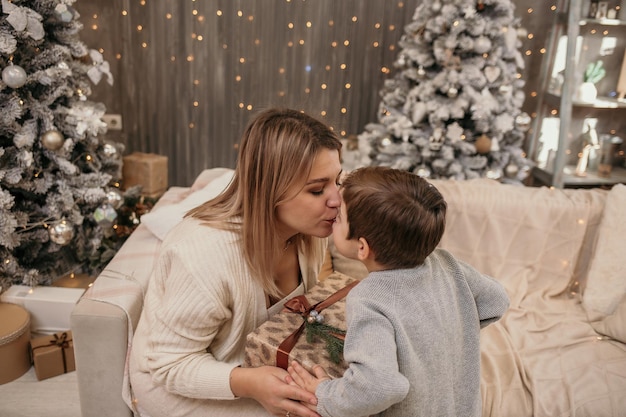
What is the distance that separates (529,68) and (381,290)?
3.52 m

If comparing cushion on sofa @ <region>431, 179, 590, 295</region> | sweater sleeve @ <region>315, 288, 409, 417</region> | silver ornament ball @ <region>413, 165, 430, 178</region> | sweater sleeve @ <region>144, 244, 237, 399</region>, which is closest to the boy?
sweater sleeve @ <region>315, 288, 409, 417</region>

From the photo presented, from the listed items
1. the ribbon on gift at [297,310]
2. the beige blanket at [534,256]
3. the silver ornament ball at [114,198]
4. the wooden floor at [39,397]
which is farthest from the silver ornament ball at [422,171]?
the wooden floor at [39,397]

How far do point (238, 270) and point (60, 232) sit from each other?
145 cm

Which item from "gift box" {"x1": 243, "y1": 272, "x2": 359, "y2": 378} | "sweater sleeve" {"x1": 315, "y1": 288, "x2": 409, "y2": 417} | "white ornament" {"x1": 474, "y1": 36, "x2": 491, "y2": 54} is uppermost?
"white ornament" {"x1": 474, "y1": 36, "x2": 491, "y2": 54}

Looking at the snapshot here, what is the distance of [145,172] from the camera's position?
344 cm

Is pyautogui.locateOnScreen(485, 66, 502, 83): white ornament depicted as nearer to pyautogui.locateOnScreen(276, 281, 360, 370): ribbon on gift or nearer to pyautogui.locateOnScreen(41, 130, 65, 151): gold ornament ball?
pyautogui.locateOnScreen(276, 281, 360, 370): ribbon on gift

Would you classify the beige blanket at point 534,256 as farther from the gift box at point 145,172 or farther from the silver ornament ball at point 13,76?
the gift box at point 145,172

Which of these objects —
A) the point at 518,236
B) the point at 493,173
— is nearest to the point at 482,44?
the point at 493,173

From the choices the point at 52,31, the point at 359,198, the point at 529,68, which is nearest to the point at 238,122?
the point at 52,31

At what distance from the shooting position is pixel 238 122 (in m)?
3.80

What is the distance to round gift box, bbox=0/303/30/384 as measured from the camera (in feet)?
6.95

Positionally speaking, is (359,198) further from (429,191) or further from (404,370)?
(404,370)

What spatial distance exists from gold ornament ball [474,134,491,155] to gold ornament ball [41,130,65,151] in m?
2.35

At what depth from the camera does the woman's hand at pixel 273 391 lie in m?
1.13
